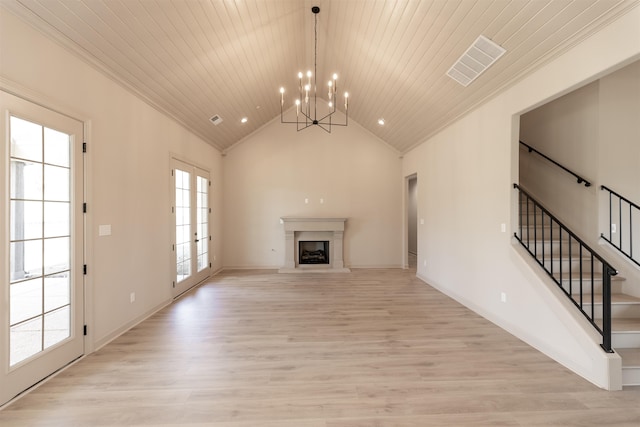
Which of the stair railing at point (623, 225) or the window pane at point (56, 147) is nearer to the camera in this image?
the window pane at point (56, 147)

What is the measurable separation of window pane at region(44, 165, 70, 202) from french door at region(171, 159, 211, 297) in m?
2.02

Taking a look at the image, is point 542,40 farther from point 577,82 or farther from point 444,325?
point 444,325

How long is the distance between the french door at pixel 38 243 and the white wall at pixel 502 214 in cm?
463

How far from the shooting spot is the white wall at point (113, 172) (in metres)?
2.31

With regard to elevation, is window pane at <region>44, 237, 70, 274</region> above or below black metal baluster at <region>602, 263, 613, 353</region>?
above

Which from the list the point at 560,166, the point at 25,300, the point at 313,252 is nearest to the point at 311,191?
the point at 313,252

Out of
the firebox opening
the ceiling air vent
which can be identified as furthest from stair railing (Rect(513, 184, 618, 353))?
the firebox opening

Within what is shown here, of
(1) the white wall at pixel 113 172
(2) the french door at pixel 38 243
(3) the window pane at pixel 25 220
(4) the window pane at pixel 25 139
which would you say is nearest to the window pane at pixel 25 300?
(2) the french door at pixel 38 243

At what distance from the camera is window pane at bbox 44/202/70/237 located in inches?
96.1

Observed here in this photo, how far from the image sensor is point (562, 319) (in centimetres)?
271

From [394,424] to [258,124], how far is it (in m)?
6.56

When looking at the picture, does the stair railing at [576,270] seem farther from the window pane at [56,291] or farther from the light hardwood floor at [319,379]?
the window pane at [56,291]

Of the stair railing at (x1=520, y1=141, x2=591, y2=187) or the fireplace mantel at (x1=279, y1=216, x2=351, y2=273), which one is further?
the fireplace mantel at (x1=279, y1=216, x2=351, y2=273)

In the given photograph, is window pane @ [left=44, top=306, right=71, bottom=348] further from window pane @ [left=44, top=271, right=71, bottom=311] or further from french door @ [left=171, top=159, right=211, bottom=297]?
french door @ [left=171, top=159, right=211, bottom=297]
